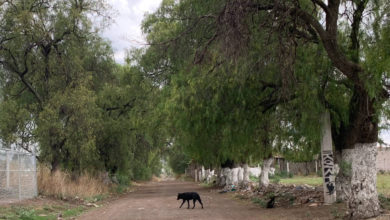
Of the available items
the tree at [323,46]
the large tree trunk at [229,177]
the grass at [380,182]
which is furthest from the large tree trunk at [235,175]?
the tree at [323,46]

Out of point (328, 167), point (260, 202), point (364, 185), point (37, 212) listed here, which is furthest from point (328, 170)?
point (37, 212)

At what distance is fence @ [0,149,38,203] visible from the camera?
63.0 ft

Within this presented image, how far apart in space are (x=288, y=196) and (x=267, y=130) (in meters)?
5.80

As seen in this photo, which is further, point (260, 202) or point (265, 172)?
point (265, 172)

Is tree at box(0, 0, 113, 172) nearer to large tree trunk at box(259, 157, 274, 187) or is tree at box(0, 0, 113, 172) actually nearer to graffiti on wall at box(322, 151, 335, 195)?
large tree trunk at box(259, 157, 274, 187)

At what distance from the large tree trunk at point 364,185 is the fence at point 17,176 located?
44.5ft

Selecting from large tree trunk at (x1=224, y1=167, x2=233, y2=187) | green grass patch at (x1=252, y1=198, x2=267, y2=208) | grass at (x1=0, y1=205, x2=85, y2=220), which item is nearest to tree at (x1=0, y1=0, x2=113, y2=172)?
grass at (x1=0, y1=205, x2=85, y2=220)

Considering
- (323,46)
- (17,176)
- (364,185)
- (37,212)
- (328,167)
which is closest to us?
(364,185)

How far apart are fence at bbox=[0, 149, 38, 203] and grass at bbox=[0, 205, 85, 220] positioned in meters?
1.65

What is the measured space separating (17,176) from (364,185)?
49.6 ft

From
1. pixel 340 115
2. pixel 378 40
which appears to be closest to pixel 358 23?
pixel 378 40

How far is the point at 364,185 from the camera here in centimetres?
1219

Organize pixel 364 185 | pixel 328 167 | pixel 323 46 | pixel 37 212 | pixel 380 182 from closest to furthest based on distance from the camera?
pixel 364 185
pixel 323 46
pixel 328 167
pixel 37 212
pixel 380 182

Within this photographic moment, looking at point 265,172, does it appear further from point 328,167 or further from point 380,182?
point 328,167
